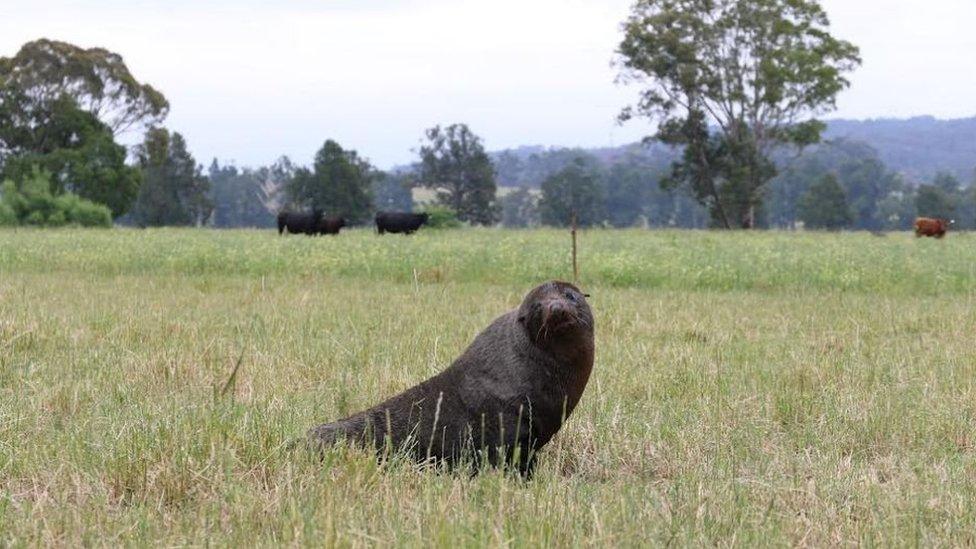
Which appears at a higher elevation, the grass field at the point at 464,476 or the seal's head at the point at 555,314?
the seal's head at the point at 555,314

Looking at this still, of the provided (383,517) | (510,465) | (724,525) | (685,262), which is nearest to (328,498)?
(383,517)

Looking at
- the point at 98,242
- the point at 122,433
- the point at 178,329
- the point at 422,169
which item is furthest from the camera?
the point at 422,169

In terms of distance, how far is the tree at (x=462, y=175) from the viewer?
273 ft

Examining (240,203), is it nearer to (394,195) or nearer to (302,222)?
(394,195)

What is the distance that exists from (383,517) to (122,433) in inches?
70.9

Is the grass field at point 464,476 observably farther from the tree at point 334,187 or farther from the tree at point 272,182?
the tree at point 272,182

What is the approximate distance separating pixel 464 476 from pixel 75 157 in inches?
2485

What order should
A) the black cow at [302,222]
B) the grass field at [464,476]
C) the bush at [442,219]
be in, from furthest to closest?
the bush at [442,219], the black cow at [302,222], the grass field at [464,476]

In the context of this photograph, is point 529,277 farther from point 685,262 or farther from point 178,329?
point 178,329

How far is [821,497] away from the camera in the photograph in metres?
4.86

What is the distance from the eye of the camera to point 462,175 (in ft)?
280

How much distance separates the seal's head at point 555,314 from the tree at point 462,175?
77.0 meters

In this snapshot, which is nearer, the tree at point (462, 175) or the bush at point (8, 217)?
the bush at point (8, 217)

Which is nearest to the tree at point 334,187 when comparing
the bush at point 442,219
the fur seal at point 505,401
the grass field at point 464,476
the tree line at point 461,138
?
the tree line at point 461,138
